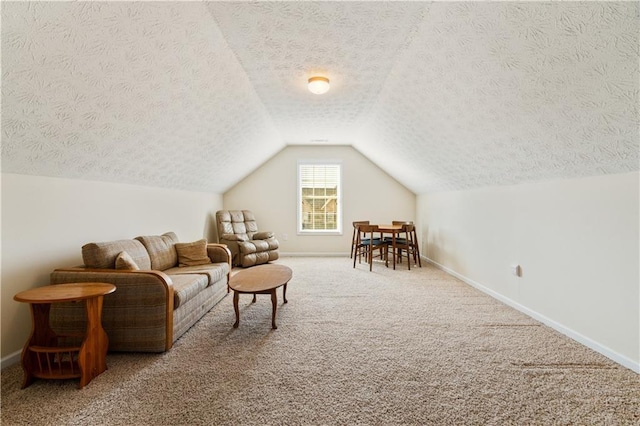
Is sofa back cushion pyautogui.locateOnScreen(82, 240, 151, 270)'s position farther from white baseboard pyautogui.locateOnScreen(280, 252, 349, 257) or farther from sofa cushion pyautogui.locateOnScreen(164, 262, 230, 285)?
white baseboard pyautogui.locateOnScreen(280, 252, 349, 257)

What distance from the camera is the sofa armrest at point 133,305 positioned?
80.8 inches

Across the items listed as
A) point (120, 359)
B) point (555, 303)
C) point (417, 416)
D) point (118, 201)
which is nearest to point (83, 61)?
point (118, 201)

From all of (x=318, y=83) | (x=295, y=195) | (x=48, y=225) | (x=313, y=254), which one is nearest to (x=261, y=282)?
(x=48, y=225)

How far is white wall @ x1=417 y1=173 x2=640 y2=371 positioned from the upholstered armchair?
138 inches

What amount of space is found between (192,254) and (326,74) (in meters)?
2.62

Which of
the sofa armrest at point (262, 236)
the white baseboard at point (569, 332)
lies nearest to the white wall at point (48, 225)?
the sofa armrest at point (262, 236)

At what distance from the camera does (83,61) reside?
1.63m

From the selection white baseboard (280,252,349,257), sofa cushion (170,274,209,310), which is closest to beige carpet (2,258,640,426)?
sofa cushion (170,274,209,310)

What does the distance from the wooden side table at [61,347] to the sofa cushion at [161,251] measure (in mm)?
1051

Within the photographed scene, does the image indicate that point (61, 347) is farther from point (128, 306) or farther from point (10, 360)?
point (10, 360)

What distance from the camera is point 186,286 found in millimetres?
2404

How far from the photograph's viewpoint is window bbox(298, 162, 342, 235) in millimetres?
6195

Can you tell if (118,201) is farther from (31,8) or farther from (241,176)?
(241,176)

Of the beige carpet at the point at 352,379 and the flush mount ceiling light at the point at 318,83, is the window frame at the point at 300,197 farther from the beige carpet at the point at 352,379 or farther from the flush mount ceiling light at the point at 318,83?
the beige carpet at the point at 352,379
